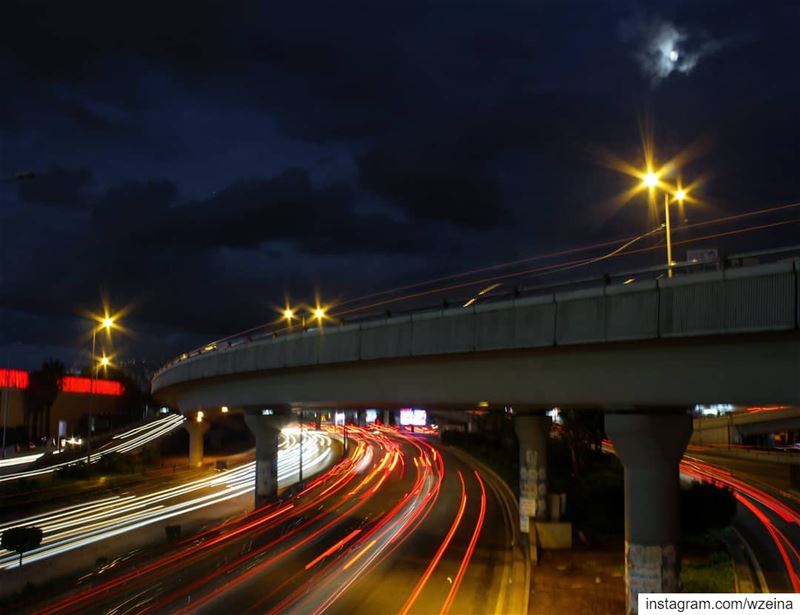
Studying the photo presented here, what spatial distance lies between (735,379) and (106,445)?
8447cm

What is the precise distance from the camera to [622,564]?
27.9m

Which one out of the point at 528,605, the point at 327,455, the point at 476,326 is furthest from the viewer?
the point at 327,455

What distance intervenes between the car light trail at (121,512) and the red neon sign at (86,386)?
4300 centimetres

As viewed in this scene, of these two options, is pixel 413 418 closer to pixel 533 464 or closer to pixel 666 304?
pixel 533 464

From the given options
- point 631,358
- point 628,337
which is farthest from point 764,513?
point 628,337

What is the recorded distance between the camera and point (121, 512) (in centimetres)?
4594

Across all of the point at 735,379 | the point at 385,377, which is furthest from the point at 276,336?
the point at 735,379

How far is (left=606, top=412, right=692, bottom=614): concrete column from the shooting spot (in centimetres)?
1723

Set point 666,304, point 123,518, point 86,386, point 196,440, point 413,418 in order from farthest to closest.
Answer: point 413,418 → point 86,386 → point 196,440 → point 123,518 → point 666,304

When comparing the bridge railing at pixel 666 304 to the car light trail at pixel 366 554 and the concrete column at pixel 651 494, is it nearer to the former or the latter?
the concrete column at pixel 651 494

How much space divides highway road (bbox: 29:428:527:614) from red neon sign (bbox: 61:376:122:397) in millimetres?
65959

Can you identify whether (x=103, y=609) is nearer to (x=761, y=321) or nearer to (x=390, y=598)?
(x=390, y=598)

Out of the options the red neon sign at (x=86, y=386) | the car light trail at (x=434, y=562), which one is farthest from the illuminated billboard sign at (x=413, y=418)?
the car light trail at (x=434, y=562)

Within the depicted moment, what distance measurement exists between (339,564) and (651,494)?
14604 mm
